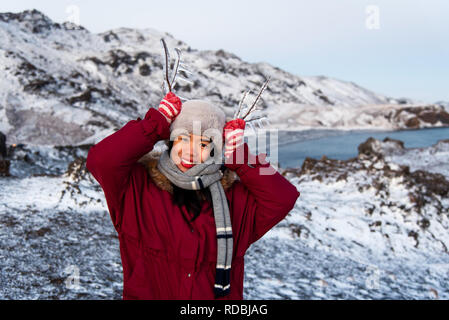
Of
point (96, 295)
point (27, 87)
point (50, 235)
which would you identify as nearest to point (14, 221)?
point (50, 235)

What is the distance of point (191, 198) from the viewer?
2018 millimetres

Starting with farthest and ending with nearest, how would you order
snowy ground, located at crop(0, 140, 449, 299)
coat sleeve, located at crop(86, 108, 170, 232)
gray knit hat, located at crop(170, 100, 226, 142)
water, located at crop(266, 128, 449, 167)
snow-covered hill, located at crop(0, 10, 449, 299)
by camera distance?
1. water, located at crop(266, 128, 449, 167)
2. snow-covered hill, located at crop(0, 10, 449, 299)
3. snowy ground, located at crop(0, 140, 449, 299)
4. gray knit hat, located at crop(170, 100, 226, 142)
5. coat sleeve, located at crop(86, 108, 170, 232)

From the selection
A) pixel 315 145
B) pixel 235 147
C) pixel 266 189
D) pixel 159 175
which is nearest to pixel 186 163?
pixel 159 175

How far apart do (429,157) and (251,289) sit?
18.4 meters

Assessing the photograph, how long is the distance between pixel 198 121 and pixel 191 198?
0.47m

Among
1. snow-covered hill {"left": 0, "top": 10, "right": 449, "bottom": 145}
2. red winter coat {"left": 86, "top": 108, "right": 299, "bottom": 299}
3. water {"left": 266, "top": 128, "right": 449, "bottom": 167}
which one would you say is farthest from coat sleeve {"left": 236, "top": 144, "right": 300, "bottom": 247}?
water {"left": 266, "top": 128, "right": 449, "bottom": 167}

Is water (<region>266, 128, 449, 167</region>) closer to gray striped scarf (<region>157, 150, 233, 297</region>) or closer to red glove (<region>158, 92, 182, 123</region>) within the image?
gray striped scarf (<region>157, 150, 233, 297</region>)

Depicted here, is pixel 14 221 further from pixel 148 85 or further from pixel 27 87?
pixel 148 85

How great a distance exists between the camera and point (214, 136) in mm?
2029

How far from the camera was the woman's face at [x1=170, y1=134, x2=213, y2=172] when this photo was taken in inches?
76.7

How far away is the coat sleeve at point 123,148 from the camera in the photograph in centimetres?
174

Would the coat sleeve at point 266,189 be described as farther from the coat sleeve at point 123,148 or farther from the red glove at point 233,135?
the coat sleeve at point 123,148

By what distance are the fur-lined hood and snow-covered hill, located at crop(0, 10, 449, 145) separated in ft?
1.99

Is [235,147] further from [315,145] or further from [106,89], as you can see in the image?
[106,89]
